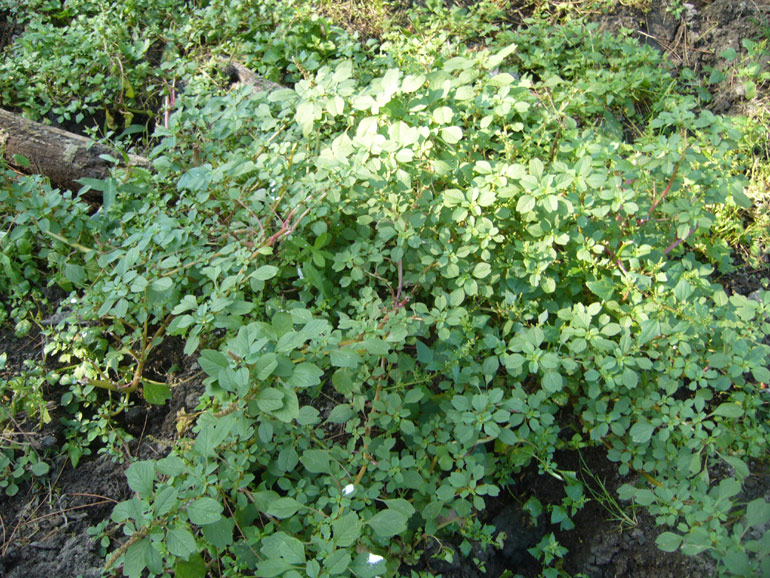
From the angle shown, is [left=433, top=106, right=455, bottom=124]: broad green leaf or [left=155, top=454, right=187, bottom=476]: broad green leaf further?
[left=433, top=106, right=455, bottom=124]: broad green leaf

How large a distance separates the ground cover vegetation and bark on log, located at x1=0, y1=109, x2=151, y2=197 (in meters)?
0.34

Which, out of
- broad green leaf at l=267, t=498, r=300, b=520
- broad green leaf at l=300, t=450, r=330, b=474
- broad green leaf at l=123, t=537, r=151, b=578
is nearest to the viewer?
broad green leaf at l=123, t=537, r=151, b=578

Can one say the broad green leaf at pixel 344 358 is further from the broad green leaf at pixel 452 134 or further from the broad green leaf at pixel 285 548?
the broad green leaf at pixel 452 134

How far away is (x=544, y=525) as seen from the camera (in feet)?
7.20

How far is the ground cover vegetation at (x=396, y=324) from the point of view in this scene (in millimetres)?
1822

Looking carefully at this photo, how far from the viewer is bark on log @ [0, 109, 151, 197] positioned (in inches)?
122

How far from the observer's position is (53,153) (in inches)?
122

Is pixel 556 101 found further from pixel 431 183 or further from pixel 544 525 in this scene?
pixel 544 525

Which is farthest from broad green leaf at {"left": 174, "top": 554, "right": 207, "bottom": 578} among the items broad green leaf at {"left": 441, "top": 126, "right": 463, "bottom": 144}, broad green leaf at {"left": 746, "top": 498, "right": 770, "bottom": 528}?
broad green leaf at {"left": 441, "top": 126, "right": 463, "bottom": 144}

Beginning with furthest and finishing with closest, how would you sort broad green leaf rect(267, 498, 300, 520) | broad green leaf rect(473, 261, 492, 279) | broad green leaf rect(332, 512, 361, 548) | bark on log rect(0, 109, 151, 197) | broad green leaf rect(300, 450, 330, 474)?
bark on log rect(0, 109, 151, 197)
broad green leaf rect(473, 261, 492, 279)
broad green leaf rect(300, 450, 330, 474)
broad green leaf rect(267, 498, 300, 520)
broad green leaf rect(332, 512, 361, 548)

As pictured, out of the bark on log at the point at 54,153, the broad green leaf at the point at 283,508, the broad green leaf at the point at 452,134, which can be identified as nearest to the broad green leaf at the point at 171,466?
the broad green leaf at the point at 283,508

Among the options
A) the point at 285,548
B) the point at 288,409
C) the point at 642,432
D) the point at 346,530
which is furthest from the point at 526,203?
the point at 285,548

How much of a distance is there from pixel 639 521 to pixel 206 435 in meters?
1.59

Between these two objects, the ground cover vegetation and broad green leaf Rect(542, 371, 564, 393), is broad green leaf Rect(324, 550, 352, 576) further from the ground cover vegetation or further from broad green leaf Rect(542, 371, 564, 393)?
broad green leaf Rect(542, 371, 564, 393)
